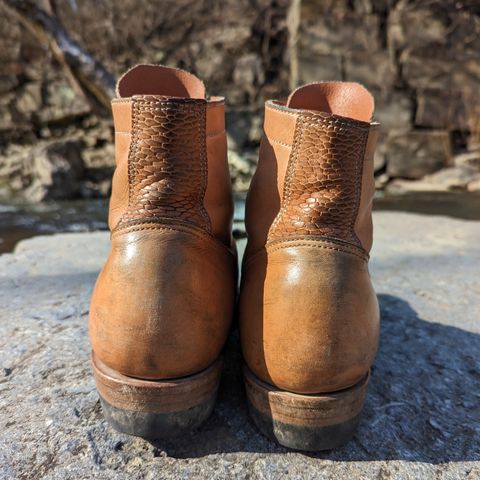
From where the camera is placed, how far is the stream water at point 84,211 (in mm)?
3455

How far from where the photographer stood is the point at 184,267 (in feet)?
2.37

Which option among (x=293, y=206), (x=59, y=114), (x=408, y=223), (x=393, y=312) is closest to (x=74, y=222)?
(x=408, y=223)

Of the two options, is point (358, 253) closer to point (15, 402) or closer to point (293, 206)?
point (293, 206)

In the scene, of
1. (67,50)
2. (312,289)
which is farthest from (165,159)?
(67,50)

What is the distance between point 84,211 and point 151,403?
388 cm

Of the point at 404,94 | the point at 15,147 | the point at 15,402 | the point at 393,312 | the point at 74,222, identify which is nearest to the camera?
the point at 15,402

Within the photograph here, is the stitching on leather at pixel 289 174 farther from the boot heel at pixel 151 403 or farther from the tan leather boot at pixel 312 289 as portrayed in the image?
the boot heel at pixel 151 403

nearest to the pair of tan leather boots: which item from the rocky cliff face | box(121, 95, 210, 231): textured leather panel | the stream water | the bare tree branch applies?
box(121, 95, 210, 231): textured leather panel

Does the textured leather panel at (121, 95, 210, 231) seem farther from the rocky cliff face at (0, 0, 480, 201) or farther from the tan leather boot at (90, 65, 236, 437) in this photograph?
the rocky cliff face at (0, 0, 480, 201)

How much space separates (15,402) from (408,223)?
7.62ft

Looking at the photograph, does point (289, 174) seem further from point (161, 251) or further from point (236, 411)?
point (236, 411)

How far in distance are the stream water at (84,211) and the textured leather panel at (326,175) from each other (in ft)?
7.18

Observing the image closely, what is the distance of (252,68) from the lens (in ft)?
22.7

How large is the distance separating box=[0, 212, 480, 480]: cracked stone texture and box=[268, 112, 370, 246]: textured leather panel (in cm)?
35
